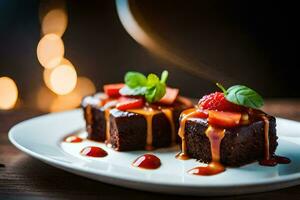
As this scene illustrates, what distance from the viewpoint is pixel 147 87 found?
2.68 meters

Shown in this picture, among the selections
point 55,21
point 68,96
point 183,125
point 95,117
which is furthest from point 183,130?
point 68,96

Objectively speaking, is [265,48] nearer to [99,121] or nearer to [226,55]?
[226,55]

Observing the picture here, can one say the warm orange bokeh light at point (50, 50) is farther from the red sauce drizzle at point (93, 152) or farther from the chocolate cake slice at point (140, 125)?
the red sauce drizzle at point (93, 152)

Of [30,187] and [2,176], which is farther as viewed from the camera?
[2,176]

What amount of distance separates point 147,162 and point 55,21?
2.80 meters

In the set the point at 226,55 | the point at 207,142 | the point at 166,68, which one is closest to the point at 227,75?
the point at 226,55

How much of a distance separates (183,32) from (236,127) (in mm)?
2708

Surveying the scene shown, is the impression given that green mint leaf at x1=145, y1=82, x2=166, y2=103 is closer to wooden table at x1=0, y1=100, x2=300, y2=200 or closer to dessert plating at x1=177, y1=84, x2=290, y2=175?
dessert plating at x1=177, y1=84, x2=290, y2=175

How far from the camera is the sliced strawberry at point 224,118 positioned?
218cm

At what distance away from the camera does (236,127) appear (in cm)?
220

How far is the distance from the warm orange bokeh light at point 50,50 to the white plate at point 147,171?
68.6 inches

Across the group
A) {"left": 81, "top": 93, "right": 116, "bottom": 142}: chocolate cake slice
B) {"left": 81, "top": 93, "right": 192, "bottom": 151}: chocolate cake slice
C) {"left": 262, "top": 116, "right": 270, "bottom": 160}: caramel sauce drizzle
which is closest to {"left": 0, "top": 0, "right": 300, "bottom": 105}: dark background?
{"left": 81, "top": 93, "right": 116, "bottom": 142}: chocolate cake slice

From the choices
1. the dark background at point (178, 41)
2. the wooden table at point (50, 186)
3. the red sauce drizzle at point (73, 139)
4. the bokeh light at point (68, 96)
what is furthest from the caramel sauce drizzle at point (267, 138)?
the bokeh light at point (68, 96)

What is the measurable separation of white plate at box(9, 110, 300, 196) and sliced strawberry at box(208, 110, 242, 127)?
187 millimetres
